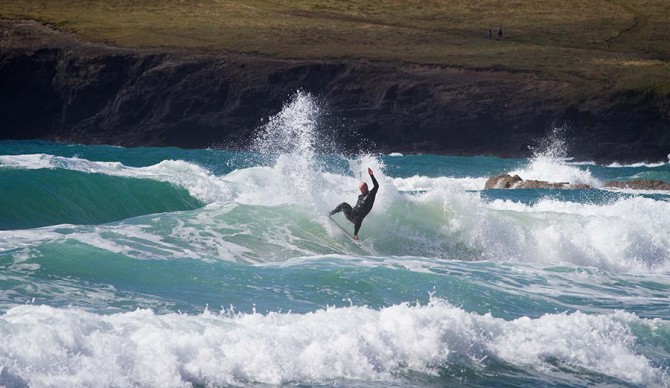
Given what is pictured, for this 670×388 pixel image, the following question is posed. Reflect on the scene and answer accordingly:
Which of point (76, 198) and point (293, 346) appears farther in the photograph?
point (76, 198)

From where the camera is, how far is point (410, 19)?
9794 centimetres

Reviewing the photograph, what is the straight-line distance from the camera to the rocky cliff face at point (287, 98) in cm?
7481

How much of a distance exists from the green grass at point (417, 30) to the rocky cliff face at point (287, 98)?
298 cm

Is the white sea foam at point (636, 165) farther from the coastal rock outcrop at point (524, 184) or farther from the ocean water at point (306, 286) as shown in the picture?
the ocean water at point (306, 286)

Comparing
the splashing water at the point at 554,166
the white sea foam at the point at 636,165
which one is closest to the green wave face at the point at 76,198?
the splashing water at the point at 554,166

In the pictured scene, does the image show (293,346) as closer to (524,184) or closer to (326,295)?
(326,295)

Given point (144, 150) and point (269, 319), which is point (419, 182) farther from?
point (269, 319)

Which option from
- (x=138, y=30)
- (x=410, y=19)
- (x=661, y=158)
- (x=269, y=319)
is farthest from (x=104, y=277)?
(x=410, y=19)

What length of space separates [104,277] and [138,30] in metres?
75.9

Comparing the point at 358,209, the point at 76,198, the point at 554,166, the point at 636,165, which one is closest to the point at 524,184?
the point at 554,166

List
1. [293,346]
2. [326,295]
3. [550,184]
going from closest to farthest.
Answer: [293,346], [326,295], [550,184]

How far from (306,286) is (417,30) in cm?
7974

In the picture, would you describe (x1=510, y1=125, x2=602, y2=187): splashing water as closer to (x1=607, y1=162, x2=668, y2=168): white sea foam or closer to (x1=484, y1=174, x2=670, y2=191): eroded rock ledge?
(x1=484, y1=174, x2=670, y2=191): eroded rock ledge

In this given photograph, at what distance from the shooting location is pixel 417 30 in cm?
9356
